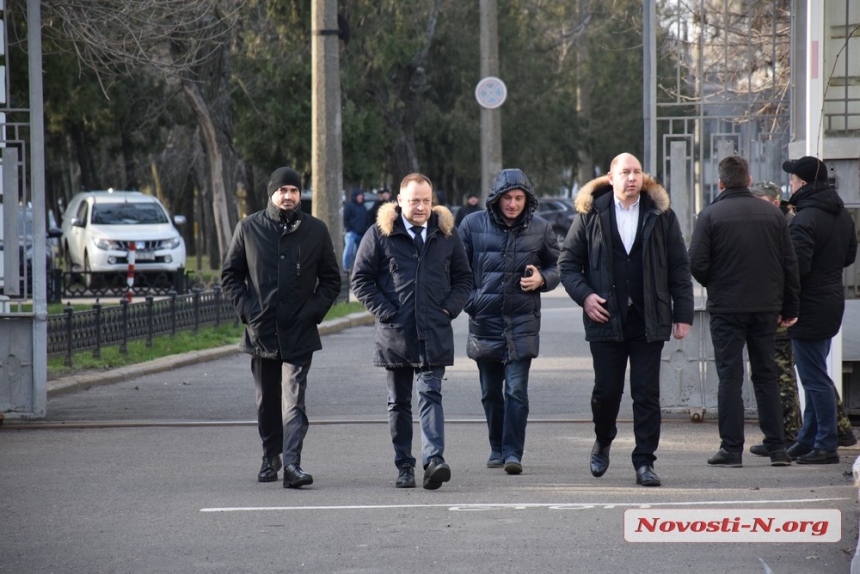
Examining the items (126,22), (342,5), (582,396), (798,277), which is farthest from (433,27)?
(798,277)

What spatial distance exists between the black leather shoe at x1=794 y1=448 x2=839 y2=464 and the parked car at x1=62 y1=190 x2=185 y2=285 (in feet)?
61.8

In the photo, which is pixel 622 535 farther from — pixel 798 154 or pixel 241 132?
pixel 241 132

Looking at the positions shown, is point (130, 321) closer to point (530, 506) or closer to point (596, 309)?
point (596, 309)

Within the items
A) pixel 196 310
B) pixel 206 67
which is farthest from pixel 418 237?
pixel 206 67

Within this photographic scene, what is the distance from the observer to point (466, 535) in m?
6.70

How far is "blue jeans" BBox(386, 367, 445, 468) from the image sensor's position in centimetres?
805

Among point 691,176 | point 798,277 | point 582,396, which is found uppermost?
point 691,176

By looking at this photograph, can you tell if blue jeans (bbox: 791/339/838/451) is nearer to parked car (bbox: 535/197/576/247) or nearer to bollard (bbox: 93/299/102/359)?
bollard (bbox: 93/299/102/359)

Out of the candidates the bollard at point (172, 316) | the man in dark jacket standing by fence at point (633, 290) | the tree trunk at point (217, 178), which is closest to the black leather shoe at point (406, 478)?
the man in dark jacket standing by fence at point (633, 290)

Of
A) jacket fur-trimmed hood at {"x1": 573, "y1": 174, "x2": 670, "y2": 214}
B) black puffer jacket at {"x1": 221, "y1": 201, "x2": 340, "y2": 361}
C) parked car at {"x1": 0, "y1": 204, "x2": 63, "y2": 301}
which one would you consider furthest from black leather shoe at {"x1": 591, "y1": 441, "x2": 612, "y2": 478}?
parked car at {"x1": 0, "y1": 204, "x2": 63, "y2": 301}

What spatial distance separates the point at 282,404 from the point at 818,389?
11.2 ft

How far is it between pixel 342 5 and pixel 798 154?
25.4 meters

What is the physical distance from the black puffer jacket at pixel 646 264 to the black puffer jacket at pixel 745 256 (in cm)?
39

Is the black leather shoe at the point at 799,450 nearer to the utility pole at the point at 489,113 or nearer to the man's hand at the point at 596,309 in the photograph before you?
the man's hand at the point at 596,309
